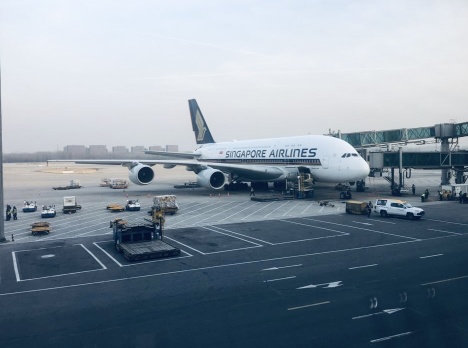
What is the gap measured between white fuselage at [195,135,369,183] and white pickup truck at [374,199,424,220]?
6646 mm

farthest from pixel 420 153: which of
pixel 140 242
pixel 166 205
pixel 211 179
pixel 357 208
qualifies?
pixel 140 242

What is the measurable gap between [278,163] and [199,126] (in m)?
22.5

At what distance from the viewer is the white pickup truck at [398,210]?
29.1 meters

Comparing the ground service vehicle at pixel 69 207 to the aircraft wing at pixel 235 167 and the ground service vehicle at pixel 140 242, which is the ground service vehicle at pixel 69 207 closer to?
the aircraft wing at pixel 235 167

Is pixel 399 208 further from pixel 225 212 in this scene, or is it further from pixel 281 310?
pixel 281 310

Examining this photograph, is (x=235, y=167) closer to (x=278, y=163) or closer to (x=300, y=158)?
(x=278, y=163)

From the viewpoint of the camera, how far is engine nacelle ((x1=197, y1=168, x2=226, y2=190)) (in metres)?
42.0

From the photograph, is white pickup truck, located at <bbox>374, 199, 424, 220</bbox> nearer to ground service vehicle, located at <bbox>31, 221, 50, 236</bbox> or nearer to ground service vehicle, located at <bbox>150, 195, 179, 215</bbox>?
ground service vehicle, located at <bbox>150, 195, 179, 215</bbox>

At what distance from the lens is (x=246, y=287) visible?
15047 mm

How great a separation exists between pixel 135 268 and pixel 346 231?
13158 millimetres

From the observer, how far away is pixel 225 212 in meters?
33.7

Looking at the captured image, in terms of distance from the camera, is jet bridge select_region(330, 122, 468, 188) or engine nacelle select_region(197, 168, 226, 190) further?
jet bridge select_region(330, 122, 468, 188)

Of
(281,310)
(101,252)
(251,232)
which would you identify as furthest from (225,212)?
(281,310)

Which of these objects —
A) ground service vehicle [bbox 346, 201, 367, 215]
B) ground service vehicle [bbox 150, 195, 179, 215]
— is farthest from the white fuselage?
ground service vehicle [bbox 150, 195, 179, 215]
